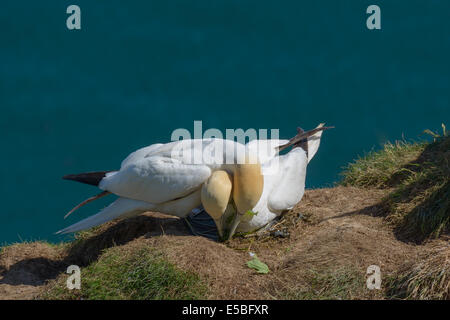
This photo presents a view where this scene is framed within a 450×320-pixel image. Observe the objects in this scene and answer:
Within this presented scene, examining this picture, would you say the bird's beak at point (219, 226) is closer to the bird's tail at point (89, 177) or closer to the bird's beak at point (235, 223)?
the bird's beak at point (235, 223)

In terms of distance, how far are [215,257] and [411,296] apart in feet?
5.59

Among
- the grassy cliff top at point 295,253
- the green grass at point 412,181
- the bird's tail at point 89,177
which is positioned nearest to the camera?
the grassy cliff top at point 295,253

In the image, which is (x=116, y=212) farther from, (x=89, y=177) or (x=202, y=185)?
(x=202, y=185)

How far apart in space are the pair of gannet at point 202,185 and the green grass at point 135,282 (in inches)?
29.0

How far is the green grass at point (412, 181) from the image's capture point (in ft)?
20.4

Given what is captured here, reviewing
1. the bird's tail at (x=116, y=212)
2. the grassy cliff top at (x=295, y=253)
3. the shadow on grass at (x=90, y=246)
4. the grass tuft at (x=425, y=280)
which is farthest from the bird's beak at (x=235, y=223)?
the grass tuft at (x=425, y=280)

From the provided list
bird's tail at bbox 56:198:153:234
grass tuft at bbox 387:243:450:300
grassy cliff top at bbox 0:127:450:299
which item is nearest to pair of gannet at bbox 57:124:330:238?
bird's tail at bbox 56:198:153:234

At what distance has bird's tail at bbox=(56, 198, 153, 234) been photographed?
6684mm

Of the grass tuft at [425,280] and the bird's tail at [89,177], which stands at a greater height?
the bird's tail at [89,177]

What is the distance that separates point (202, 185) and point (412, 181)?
83.1 inches

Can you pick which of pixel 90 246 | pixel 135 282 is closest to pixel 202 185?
pixel 135 282

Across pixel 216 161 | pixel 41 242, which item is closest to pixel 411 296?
pixel 216 161

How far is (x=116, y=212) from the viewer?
675cm

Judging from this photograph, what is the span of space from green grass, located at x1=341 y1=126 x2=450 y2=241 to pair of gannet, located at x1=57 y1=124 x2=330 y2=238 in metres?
1.03
